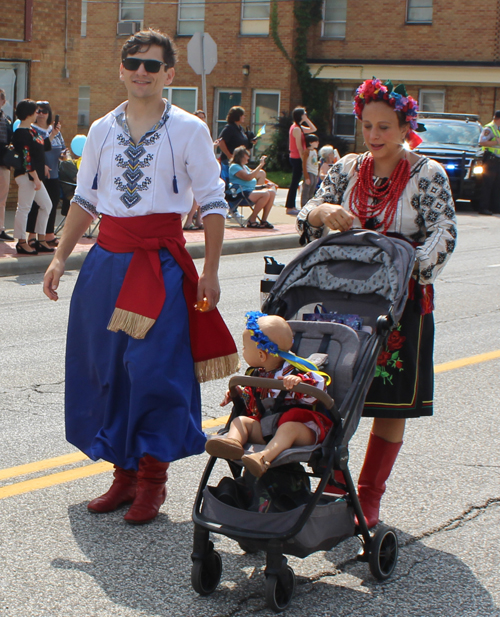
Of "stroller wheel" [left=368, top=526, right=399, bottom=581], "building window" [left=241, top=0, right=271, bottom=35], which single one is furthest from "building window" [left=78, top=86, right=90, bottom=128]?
"stroller wheel" [left=368, top=526, right=399, bottom=581]

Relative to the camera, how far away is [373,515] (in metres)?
3.78

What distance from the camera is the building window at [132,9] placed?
32.0 metres

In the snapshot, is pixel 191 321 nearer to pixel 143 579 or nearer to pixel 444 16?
pixel 143 579

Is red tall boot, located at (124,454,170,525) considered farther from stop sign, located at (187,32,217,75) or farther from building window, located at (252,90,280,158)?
building window, located at (252,90,280,158)

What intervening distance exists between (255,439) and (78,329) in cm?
119

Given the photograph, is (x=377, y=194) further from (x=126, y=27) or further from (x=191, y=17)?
(x=191, y=17)

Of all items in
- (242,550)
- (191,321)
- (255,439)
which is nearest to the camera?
(255,439)

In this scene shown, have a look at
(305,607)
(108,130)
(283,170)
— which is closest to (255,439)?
Result: (305,607)

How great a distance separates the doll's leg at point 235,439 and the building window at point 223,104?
94.5ft

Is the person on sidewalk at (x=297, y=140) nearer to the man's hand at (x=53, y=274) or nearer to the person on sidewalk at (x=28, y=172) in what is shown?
the person on sidewalk at (x=28, y=172)

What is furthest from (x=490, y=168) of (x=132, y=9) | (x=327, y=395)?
(x=132, y=9)

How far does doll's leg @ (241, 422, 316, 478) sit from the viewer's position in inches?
114

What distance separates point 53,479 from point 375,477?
159cm

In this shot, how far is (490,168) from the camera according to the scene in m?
19.4
